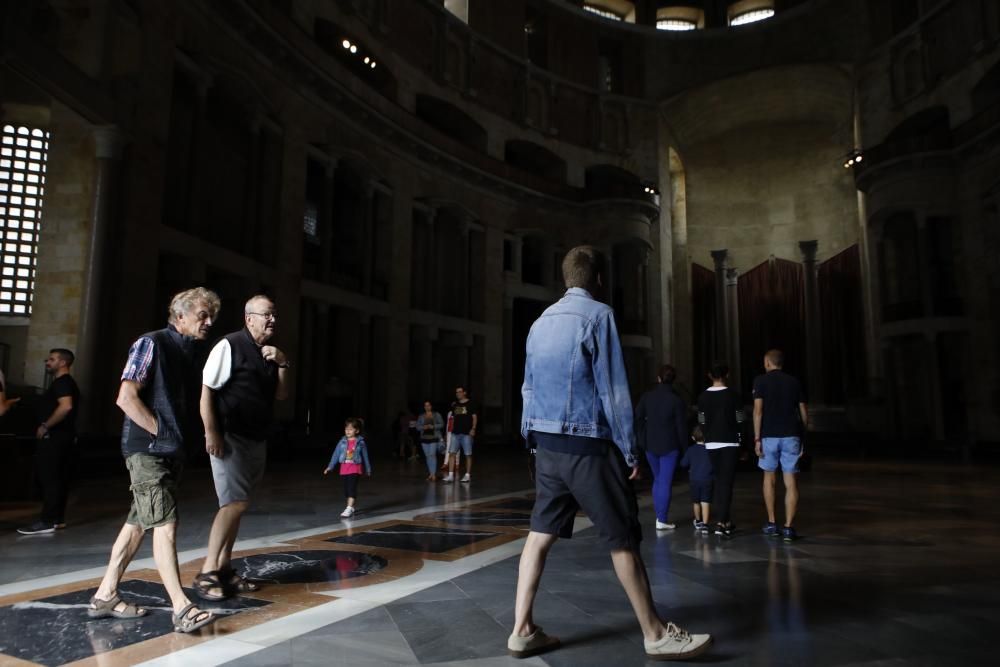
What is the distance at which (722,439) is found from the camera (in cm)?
646

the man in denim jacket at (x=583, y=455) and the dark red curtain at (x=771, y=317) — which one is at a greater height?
the dark red curtain at (x=771, y=317)

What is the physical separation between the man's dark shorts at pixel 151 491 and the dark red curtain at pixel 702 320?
3156 cm

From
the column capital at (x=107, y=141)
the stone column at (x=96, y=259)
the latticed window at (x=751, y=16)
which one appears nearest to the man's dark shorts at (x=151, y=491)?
the stone column at (x=96, y=259)

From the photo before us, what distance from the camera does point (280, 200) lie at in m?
17.8

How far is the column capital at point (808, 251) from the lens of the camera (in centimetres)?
3003

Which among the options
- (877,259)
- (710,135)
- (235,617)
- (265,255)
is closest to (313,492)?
(235,617)

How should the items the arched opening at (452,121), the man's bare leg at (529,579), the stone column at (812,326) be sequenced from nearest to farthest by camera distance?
the man's bare leg at (529,579)
the arched opening at (452,121)
the stone column at (812,326)

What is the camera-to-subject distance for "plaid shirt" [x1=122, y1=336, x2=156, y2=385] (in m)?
3.46

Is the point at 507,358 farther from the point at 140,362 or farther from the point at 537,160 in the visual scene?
the point at 140,362

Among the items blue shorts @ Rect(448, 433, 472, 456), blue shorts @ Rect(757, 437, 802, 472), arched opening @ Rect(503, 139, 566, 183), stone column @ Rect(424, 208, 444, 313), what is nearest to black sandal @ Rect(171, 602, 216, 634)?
blue shorts @ Rect(757, 437, 802, 472)

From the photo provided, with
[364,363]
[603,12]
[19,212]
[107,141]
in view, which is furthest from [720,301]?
[19,212]

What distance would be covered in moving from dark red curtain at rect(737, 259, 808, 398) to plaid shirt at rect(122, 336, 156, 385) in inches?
1200

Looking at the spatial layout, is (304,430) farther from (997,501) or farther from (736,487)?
(997,501)

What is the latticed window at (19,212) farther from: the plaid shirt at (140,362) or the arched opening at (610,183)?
the arched opening at (610,183)
